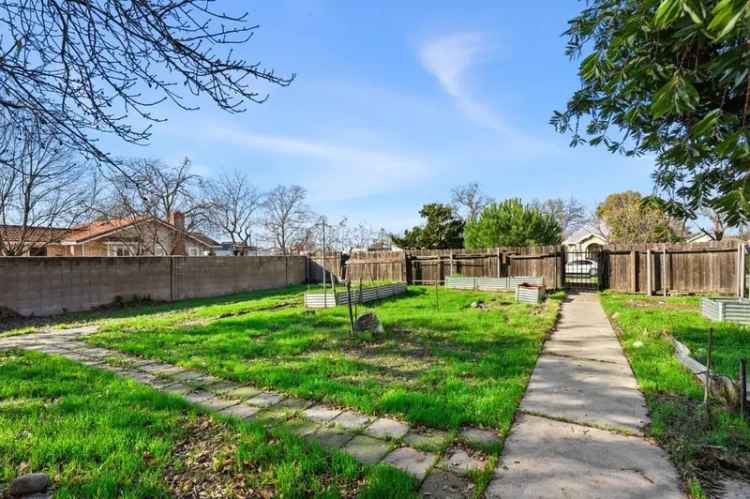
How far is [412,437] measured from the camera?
2.43m

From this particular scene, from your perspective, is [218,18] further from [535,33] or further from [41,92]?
[535,33]

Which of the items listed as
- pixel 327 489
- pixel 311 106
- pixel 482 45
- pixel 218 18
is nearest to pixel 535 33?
pixel 482 45

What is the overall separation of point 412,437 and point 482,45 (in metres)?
5.93

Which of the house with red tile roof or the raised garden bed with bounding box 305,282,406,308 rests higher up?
the house with red tile roof

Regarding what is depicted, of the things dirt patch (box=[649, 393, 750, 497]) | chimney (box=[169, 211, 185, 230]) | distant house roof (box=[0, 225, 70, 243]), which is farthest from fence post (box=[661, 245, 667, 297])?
distant house roof (box=[0, 225, 70, 243])

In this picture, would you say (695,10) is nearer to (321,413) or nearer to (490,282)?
(321,413)

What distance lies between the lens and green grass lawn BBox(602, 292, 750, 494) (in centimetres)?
208

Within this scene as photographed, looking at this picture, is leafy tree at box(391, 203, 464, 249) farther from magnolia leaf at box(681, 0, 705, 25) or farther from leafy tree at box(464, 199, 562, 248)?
magnolia leaf at box(681, 0, 705, 25)

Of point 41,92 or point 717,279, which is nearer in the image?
point 41,92

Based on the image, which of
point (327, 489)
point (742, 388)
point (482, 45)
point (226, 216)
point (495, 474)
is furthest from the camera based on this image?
point (226, 216)

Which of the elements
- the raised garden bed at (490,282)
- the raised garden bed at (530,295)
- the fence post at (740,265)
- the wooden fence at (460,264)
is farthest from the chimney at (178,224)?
the fence post at (740,265)

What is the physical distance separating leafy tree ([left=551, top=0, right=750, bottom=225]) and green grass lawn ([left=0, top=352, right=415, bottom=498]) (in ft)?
7.30

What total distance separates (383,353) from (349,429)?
6.75ft

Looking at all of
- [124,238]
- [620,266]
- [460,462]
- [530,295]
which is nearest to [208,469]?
[460,462]
